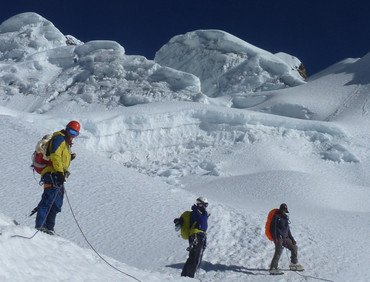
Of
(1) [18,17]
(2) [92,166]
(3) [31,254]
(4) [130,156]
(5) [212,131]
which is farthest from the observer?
(1) [18,17]

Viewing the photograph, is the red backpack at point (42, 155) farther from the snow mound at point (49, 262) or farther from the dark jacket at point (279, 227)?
the dark jacket at point (279, 227)

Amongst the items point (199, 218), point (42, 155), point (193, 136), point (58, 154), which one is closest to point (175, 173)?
point (193, 136)

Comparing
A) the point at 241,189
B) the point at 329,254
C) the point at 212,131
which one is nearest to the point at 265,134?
the point at 212,131

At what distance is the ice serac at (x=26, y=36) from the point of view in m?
48.5

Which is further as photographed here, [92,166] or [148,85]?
[148,85]

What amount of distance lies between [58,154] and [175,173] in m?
13.4

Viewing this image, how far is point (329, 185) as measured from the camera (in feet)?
55.9

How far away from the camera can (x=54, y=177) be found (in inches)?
245

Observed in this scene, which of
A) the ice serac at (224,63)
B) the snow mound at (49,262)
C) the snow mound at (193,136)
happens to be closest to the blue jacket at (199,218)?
the snow mound at (49,262)

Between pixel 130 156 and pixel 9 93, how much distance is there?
1979cm

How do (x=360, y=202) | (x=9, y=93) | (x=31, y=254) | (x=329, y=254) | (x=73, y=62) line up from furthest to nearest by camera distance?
(x=73, y=62)
(x=9, y=93)
(x=360, y=202)
(x=329, y=254)
(x=31, y=254)

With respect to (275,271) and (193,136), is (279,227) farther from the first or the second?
(193,136)

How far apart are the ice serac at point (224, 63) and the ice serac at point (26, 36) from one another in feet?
36.9

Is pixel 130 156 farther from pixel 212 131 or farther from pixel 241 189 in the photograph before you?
pixel 241 189
